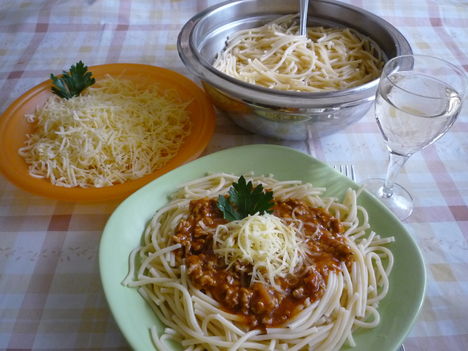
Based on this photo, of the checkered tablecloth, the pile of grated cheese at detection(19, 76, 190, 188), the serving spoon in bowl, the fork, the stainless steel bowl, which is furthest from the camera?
the serving spoon in bowl

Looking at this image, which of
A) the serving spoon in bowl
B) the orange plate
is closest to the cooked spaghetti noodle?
the serving spoon in bowl

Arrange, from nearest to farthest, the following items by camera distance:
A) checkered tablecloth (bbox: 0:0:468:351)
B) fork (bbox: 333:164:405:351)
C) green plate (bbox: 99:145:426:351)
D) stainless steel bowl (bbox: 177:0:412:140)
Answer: green plate (bbox: 99:145:426:351) → checkered tablecloth (bbox: 0:0:468:351) → stainless steel bowl (bbox: 177:0:412:140) → fork (bbox: 333:164:405:351)

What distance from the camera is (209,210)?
1402 mm

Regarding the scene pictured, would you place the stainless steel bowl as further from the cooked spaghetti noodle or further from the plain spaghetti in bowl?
the plain spaghetti in bowl

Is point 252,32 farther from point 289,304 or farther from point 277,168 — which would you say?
point 289,304

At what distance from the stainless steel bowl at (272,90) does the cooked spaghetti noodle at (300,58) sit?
0.06 meters

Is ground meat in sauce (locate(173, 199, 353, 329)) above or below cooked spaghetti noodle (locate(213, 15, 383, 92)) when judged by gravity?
below

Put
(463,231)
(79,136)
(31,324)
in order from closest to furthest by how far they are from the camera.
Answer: (31,324) < (463,231) < (79,136)

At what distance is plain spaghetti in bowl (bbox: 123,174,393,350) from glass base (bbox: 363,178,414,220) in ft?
0.95

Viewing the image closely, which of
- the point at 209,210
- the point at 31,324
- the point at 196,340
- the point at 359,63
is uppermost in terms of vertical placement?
the point at 359,63

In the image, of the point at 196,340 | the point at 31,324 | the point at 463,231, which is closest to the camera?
the point at 196,340

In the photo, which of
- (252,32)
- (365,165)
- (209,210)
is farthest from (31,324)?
(252,32)

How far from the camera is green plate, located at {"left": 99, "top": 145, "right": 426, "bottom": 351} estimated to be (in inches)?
43.4

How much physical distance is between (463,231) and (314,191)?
617mm
